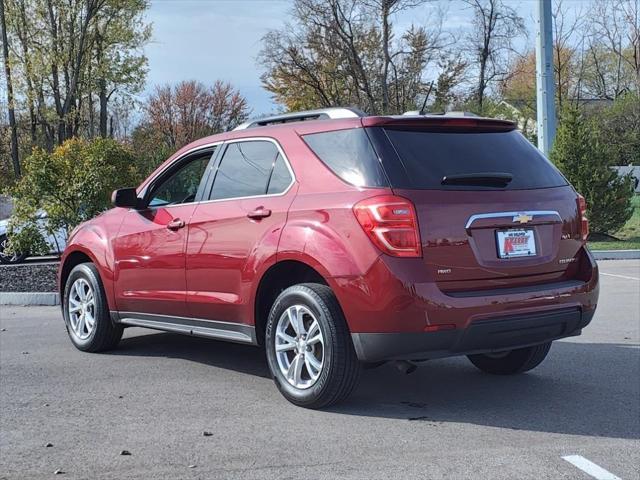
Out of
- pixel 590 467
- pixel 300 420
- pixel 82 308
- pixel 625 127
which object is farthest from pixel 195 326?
pixel 625 127

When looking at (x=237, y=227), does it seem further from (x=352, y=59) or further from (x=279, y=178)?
(x=352, y=59)

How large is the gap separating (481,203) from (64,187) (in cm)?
950

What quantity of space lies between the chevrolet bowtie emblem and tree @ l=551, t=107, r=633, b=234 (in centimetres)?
1460

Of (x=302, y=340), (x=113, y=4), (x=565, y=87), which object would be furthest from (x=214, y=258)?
(x=565, y=87)

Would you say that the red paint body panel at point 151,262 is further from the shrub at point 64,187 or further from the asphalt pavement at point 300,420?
the shrub at point 64,187

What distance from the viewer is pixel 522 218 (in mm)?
4715

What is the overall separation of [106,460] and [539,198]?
9.68 feet

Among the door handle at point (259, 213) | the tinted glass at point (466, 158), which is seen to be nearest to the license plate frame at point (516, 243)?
the tinted glass at point (466, 158)

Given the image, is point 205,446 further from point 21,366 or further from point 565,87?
point 565,87

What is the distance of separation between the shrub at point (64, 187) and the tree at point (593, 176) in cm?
1090

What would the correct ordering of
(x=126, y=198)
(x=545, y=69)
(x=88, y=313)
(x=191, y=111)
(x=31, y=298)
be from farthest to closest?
(x=191, y=111) → (x=545, y=69) → (x=31, y=298) → (x=88, y=313) → (x=126, y=198)

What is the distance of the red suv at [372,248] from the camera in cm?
442

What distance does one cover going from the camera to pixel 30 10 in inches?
1131

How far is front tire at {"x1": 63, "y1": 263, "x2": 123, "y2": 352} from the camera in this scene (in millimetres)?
6617
